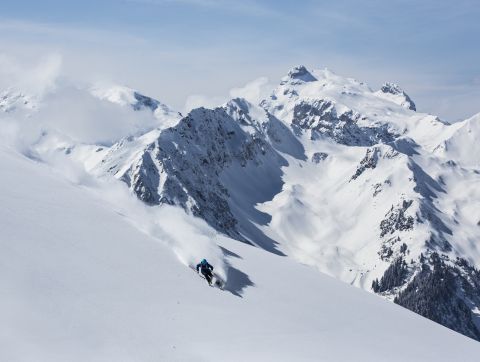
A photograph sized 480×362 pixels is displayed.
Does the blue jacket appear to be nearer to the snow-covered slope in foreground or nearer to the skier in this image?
the skier

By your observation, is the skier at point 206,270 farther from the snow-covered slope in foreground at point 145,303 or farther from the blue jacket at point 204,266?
the snow-covered slope in foreground at point 145,303

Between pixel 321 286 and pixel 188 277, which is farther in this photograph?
pixel 321 286

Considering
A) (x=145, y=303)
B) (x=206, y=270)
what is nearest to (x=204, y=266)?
(x=206, y=270)

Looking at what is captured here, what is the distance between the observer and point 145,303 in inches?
803

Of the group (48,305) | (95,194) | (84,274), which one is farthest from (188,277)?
(95,194)

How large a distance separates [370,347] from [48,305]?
13.6 meters

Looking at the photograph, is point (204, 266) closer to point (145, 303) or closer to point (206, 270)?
point (206, 270)

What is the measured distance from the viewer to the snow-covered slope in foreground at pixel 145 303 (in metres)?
17.0

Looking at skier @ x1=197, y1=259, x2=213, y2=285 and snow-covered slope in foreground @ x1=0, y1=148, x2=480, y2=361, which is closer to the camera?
snow-covered slope in foreground @ x1=0, y1=148, x2=480, y2=361

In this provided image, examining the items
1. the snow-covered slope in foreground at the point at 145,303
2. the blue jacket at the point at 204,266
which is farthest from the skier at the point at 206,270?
the snow-covered slope in foreground at the point at 145,303

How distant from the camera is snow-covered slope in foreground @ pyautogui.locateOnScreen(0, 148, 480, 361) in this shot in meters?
17.0

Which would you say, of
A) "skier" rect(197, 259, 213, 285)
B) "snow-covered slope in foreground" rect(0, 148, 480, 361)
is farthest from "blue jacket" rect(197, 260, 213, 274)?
"snow-covered slope in foreground" rect(0, 148, 480, 361)

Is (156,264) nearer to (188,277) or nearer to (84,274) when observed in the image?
(188,277)

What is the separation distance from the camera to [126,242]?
2541 cm
